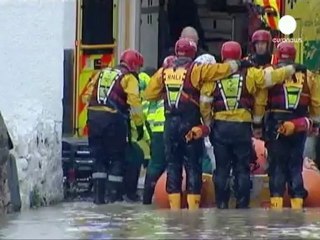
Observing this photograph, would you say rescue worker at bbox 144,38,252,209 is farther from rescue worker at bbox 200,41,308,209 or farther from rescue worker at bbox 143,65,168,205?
rescue worker at bbox 143,65,168,205

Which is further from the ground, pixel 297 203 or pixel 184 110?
pixel 184 110

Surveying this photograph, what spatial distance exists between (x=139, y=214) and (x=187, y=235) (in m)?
2.46

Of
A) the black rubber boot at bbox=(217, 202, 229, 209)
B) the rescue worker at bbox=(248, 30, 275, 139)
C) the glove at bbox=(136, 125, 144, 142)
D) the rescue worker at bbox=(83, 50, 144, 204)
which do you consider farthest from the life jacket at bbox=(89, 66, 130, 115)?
the black rubber boot at bbox=(217, 202, 229, 209)

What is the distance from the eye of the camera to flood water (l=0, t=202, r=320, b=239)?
12648mm

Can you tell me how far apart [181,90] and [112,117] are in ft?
4.17

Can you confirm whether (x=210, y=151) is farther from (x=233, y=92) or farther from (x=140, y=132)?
(x=233, y=92)

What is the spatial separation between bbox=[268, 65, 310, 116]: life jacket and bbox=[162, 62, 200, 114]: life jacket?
843 mm

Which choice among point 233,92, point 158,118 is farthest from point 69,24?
point 233,92

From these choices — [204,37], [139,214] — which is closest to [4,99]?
[139,214]

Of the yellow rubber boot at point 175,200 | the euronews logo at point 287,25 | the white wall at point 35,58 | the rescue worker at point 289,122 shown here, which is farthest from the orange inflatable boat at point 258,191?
the euronews logo at point 287,25

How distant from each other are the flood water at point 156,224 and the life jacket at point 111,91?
46.9 inches

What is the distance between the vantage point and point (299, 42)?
18.0 meters

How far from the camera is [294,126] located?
50.0ft

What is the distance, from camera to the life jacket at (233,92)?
15.1 m
